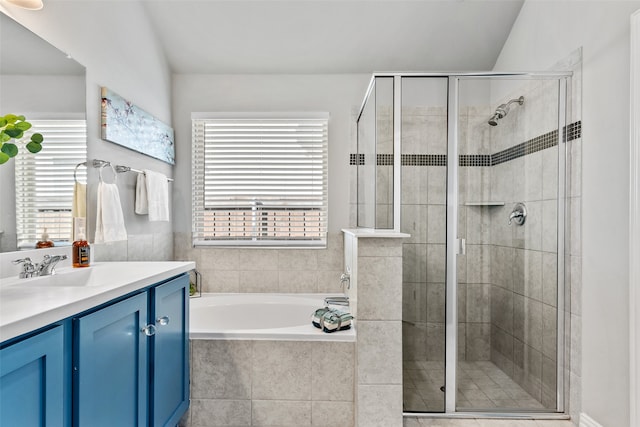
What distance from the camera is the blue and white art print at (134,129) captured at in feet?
6.81

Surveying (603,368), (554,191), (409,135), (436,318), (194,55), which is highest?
(194,55)

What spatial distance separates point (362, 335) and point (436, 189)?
91 centimetres

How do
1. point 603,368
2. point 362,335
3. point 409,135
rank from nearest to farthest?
point 603,368 < point 362,335 < point 409,135

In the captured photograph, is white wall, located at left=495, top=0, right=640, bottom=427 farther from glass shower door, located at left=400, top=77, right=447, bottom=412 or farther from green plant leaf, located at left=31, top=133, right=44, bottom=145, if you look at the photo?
green plant leaf, located at left=31, top=133, right=44, bottom=145

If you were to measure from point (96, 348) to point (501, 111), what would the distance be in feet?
7.16

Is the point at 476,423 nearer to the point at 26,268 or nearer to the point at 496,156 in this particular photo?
the point at 496,156

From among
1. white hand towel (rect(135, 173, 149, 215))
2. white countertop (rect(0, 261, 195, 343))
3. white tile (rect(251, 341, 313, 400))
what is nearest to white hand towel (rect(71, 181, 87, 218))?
white countertop (rect(0, 261, 195, 343))

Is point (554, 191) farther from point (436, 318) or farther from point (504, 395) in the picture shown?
point (504, 395)

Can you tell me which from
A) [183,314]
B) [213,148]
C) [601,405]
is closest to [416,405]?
[601,405]

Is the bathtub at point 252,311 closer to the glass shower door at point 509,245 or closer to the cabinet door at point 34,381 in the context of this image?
the glass shower door at point 509,245

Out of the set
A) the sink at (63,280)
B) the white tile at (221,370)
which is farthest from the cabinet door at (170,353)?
the sink at (63,280)

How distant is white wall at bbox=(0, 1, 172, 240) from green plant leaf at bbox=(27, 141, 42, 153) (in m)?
0.38

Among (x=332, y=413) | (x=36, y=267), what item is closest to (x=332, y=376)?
(x=332, y=413)

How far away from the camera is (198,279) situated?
3.03 metres
